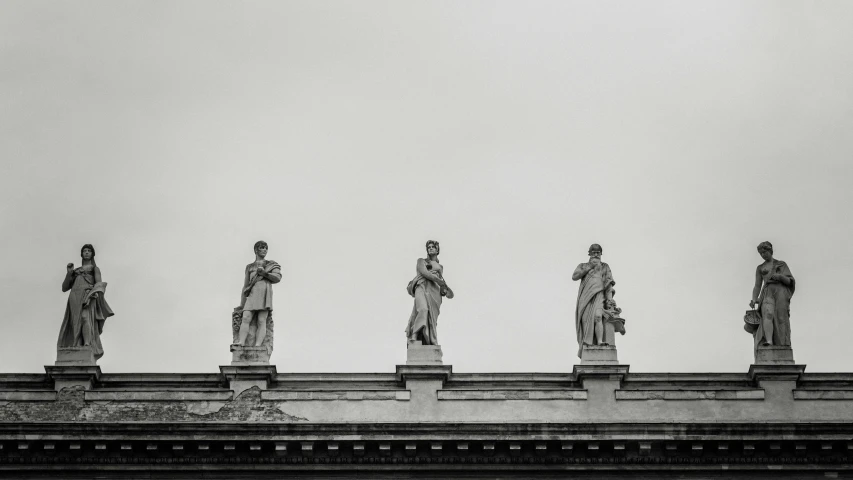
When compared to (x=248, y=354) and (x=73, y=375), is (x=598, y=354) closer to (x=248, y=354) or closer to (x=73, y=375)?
(x=248, y=354)

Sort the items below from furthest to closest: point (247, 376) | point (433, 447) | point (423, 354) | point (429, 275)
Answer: point (429, 275)
point (423, 354)
point (247, 376)
point (433, 447)

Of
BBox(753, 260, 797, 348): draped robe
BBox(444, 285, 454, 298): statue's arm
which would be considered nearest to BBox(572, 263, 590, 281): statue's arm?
BBox(444, 285, 454, 298): statue's arm

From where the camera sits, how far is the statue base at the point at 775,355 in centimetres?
3668

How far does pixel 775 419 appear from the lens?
35.8 meters

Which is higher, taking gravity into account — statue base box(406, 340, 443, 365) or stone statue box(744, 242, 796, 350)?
stone statue box(744, 242, 796, 350)

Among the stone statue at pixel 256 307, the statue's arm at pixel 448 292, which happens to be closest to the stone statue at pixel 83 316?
the stone statue at pixel 256 307

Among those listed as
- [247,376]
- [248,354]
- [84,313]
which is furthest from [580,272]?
[84,313]

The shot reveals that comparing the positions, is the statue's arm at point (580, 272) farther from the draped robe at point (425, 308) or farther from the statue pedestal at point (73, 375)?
the statue pedestal at point (73, 375)

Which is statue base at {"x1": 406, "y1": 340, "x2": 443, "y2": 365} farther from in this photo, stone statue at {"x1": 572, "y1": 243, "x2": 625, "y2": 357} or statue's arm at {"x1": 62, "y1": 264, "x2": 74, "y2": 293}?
statue's arm at {"x1": 62, "y1": 264, "x2": 74, "y2": 293}

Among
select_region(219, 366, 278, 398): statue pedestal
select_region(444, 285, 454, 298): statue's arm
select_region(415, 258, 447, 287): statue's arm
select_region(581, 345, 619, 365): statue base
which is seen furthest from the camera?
select_region(444, 285, 454, 298): statue's arm

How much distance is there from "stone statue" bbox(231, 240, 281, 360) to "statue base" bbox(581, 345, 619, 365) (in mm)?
6641

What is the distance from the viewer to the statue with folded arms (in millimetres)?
37219

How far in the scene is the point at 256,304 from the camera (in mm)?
37438

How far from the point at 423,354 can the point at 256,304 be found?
12.4 feet
